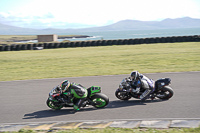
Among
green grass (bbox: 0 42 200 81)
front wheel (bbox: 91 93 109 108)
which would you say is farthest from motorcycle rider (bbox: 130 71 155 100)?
green grass (bbox: 0 42 200 81)

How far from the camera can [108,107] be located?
8.88m

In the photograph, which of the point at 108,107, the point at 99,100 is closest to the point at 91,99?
the point at 99,100

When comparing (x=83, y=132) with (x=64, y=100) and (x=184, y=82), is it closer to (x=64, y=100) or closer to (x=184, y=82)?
(x=64, y=100)

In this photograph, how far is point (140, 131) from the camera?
20.7 ft

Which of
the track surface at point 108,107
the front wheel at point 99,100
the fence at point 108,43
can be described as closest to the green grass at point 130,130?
the track surface at point 108,107

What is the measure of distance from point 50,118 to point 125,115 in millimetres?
2421

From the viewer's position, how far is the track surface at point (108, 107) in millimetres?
7918

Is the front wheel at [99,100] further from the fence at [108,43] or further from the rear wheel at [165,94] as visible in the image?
the fence at [108,43]

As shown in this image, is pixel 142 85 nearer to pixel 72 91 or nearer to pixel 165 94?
pixel 165 94

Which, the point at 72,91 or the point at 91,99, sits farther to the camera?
the point at 91,99

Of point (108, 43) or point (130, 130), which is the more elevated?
point (108, 43)

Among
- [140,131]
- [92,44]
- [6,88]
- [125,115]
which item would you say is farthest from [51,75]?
[92,44]

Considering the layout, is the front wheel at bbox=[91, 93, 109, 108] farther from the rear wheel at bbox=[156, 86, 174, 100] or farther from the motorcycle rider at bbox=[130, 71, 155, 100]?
the rear wheel at bbox=[156, 86, 174, 100]

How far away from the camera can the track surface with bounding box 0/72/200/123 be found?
7.92 metres
